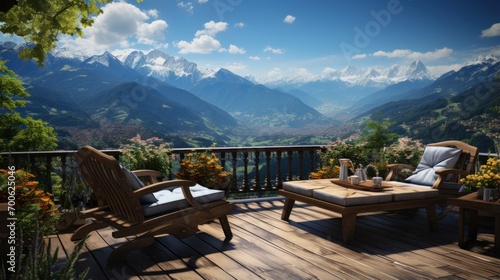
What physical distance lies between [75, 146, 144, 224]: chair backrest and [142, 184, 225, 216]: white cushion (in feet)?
0.36

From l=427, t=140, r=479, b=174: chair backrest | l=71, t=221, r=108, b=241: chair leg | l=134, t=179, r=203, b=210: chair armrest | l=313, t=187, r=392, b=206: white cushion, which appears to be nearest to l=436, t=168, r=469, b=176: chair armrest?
l=427, t=140, r=479, b=174: chair backrest

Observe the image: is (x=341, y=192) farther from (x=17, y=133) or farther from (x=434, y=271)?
(x=17, y=133)

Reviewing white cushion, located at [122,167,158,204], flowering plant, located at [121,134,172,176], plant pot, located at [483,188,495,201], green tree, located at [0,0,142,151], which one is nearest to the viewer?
green tree, located at [0,0,142,151]

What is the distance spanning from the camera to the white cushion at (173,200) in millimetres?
3410

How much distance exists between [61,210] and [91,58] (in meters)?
176

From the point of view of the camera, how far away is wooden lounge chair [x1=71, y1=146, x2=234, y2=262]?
3242mm

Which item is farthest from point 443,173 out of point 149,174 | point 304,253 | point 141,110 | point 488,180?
point 141,110

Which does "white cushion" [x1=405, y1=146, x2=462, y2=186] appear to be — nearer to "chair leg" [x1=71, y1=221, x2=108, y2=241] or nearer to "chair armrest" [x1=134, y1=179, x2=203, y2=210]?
"chair armrest" [x1=134, y1=179, x2=203, y2=210]

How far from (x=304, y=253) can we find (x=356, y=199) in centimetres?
81

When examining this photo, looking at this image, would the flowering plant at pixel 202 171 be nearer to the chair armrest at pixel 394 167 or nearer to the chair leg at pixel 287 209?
the chair leg at pixel 287 209

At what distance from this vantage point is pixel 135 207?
3.27 meters

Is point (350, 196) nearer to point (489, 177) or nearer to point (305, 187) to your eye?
point (305, 187)

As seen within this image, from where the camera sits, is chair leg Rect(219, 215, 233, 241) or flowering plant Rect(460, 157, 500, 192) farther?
chair leg Rect(219, 215, 233, 241)

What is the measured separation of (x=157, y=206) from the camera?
342 centimetres
